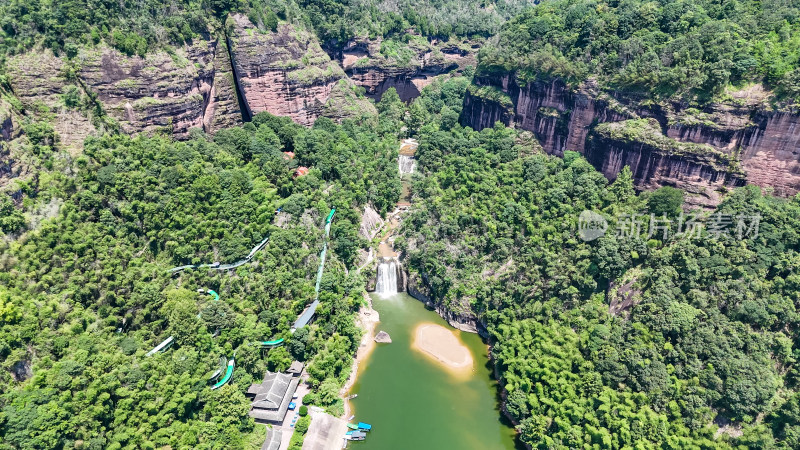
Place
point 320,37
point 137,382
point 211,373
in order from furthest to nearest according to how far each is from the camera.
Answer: point 320,37
point 211,373
point 137,382

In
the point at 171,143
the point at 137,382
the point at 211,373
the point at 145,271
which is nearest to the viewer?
the point at 137,382

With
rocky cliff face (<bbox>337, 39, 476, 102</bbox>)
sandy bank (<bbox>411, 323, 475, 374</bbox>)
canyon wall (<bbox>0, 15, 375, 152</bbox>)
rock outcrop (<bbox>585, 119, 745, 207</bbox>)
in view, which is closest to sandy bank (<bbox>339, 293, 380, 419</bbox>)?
sandy bank (<bbox>411, 323, 475, 374</bbox>)

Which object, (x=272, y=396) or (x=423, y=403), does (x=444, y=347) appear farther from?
(x=272, y=396)

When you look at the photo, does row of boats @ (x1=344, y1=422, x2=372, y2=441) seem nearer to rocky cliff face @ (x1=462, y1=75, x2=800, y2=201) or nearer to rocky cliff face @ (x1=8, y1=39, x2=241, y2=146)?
rocky cliff face @ (x1=462, y1=75, x2=800, y2=201)

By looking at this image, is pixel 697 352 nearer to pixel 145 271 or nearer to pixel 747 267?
pixel 747 267

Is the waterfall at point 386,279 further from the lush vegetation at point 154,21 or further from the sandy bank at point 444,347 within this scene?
the lush vegetation at point 154,21

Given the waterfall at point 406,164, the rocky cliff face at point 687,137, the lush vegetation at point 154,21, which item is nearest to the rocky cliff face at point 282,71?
the lush vegetation at point 154,21

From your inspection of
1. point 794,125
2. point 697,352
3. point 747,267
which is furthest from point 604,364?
point 794,125
